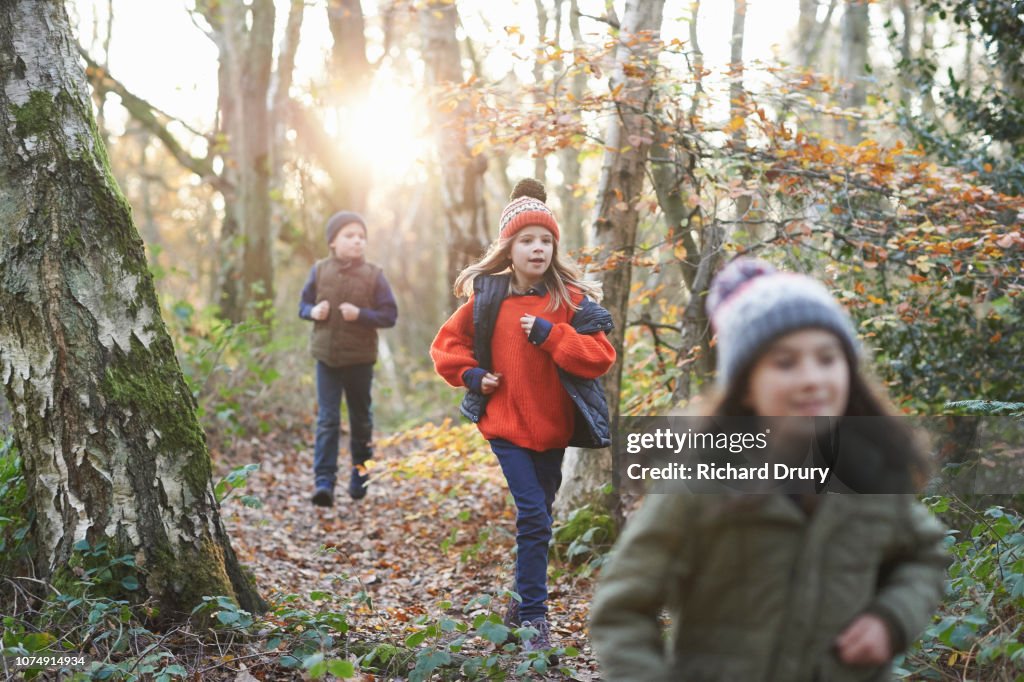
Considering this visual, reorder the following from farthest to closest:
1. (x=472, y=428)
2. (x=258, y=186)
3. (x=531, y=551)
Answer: (x=258, y=186)
(x=472, y=428)
(x=531, y=551)

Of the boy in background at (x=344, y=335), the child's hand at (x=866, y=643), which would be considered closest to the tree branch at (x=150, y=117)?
the boy in background at (x=344, y=335)

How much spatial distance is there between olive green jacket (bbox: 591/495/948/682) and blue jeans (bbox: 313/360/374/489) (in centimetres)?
588

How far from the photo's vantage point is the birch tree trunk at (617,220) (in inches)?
247

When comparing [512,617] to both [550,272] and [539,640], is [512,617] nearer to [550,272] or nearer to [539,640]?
[539,640]

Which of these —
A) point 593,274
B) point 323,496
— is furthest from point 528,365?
point 323,496

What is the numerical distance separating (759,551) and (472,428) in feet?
18.6

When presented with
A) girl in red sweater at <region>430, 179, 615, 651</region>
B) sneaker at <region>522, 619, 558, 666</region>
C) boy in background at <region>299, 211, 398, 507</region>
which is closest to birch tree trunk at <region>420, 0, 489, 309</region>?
boy in background at <region>299, 211, 398, 507</region>

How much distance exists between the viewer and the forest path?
4988 mm

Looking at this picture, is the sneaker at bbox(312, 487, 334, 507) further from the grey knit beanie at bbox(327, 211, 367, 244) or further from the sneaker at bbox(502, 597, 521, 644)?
the sneaker at bbox(502, 597, 521, 644)

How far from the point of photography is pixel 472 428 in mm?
7488

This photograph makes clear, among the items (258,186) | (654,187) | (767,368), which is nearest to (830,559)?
(767,368)

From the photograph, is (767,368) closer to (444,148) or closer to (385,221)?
(444,148)

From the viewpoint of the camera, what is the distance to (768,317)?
191 centimetres

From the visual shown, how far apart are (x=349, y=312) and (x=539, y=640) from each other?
4.00 meters
